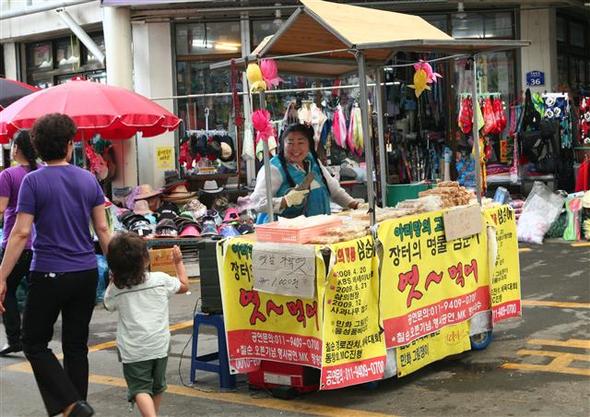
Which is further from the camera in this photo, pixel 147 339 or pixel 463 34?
pixel 463 34

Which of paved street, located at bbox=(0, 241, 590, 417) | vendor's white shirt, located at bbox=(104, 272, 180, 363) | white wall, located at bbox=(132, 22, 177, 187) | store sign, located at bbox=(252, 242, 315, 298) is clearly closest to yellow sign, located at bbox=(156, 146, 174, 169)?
white wall, located at bbox=(132, 22, 177, 187)

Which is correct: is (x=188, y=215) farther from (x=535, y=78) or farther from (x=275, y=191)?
(x=535, y=78)

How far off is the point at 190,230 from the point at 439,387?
5.98m

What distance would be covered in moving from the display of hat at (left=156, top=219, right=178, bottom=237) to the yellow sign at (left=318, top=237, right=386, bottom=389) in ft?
19.3

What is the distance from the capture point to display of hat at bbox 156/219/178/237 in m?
10.9

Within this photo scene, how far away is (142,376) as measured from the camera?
465 cm

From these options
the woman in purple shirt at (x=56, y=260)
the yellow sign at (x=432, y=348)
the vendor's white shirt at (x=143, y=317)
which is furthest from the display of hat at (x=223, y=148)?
the vendor's white shirt at (x=143, y=317)

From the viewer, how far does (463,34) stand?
14.3 metres

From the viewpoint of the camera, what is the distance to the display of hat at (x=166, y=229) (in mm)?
10852

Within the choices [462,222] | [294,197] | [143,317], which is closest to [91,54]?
[294,197]

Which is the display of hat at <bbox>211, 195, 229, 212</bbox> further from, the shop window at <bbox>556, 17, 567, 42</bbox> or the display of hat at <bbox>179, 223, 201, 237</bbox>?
the shop window at <bbox>556, 17, 567, 42</bbox>

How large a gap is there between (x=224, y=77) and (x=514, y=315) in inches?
330

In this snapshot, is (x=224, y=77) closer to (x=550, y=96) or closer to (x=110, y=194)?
(x=110, y=194)

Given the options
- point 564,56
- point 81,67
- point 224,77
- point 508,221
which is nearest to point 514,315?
point 508,221
